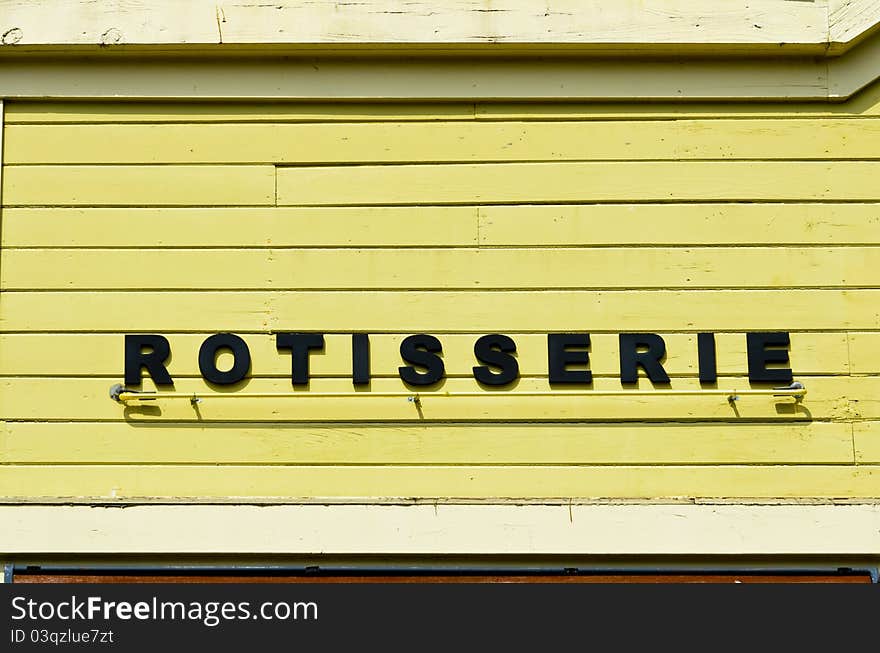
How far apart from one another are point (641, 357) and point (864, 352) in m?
0.99

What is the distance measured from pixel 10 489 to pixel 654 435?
2.84 meters

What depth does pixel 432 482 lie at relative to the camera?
18.5 feet

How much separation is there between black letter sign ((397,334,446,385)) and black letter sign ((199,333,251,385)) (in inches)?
27.5

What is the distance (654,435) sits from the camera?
5703 mm

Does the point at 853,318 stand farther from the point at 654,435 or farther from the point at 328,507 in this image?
the point at 328,507

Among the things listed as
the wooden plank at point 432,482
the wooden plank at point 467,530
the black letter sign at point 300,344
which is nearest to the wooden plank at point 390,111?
the black letter sign at point 300,344

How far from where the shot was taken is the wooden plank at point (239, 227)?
5863 mm

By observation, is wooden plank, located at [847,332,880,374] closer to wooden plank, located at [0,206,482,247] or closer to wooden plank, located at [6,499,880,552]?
wooden plank, located at [6,499,880,552]

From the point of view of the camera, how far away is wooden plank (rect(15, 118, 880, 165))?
5.95m

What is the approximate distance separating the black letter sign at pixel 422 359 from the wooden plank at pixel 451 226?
0.45m

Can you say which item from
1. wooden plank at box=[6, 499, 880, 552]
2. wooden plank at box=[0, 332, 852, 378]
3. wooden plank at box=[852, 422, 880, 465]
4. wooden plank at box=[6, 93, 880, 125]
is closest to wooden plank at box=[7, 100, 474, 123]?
wooden plank at box=[6, 93, 880, 125]

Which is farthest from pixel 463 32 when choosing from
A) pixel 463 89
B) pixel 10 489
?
pixel 10 489

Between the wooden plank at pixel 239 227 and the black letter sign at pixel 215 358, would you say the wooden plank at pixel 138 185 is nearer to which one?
the wooden plank at pixel 239 227

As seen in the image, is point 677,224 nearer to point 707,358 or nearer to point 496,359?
point 707,358
